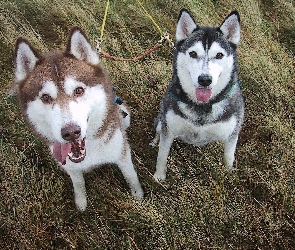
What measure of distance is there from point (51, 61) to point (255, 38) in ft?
9.11

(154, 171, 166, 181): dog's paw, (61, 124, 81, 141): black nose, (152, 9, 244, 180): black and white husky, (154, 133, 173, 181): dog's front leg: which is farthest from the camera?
(154, 171, 166, 181): dog's paw

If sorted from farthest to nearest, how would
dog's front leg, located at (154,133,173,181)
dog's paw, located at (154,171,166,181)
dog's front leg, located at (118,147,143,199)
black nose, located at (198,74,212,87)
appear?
dog's paw, located at (154,171,166,181) < dog's front leg, located at (154,133,173,181) < dog's front leg, located at (118,147,143,199) < black nose, located at (198,74,212,87)

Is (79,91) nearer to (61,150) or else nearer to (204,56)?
(61,150)

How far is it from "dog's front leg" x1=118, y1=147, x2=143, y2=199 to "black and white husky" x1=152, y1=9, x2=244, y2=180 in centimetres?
39

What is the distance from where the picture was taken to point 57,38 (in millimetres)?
5027

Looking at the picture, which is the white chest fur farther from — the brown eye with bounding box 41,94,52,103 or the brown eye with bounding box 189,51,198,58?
the brown eye with bounding box 41,94,52,103

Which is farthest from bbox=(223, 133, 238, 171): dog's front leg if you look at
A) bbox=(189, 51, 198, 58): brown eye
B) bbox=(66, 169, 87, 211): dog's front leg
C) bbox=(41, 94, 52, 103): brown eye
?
bbox=(41, 94, 52, 103): brown eye

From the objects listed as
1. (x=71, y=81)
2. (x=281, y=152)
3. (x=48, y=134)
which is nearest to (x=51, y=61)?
(x=71, y=81)

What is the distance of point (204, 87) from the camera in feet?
8.39

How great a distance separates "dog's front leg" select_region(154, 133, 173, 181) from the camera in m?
3.06

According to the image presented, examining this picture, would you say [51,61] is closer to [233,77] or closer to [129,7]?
[233,77]

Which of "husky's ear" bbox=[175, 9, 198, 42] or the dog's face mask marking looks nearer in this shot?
the dog's face mask marking

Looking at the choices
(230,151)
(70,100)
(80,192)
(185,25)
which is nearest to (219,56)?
(185,25)

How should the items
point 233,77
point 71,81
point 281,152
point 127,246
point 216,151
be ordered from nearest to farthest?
point 71,81, point 127,246, point 233,77, point 281,152, point 216,151
